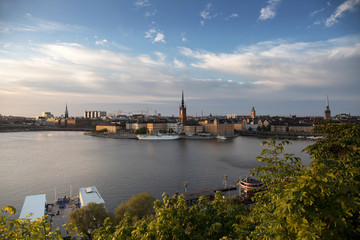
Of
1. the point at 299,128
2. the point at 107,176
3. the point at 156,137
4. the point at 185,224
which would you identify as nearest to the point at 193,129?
the point at 156,137

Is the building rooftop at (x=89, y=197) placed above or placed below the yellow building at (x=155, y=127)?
below

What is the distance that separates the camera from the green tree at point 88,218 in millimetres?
6324

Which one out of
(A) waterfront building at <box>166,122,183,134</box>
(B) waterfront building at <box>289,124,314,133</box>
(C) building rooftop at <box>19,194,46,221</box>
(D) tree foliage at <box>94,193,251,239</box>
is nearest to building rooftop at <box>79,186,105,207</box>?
(C) building rooftop at <box>19,194,46,221</box>

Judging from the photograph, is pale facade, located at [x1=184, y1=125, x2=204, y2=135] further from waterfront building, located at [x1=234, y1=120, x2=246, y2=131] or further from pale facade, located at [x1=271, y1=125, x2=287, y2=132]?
pale facade, located at [x1=271, y1=125, x2=287, y2=132]

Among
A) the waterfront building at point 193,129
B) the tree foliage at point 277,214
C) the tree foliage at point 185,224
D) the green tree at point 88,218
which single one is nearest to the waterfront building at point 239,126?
the waterfront building at point 193,129

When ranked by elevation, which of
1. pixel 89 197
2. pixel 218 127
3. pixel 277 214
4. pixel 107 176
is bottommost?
pixel 107 176

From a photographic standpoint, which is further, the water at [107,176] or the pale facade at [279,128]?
the pale facade at [279,128]

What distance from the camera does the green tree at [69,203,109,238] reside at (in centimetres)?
632

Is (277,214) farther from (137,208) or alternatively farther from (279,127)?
(279,127)

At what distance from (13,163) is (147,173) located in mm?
10044

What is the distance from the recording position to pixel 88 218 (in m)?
6.41

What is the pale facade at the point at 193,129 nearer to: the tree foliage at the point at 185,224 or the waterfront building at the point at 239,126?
the waterfront building at the point at 239,126

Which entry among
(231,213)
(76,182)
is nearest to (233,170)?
(76,182)

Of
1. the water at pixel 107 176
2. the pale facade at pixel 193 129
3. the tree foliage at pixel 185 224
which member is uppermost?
the tree foliage at pixel 185 224
